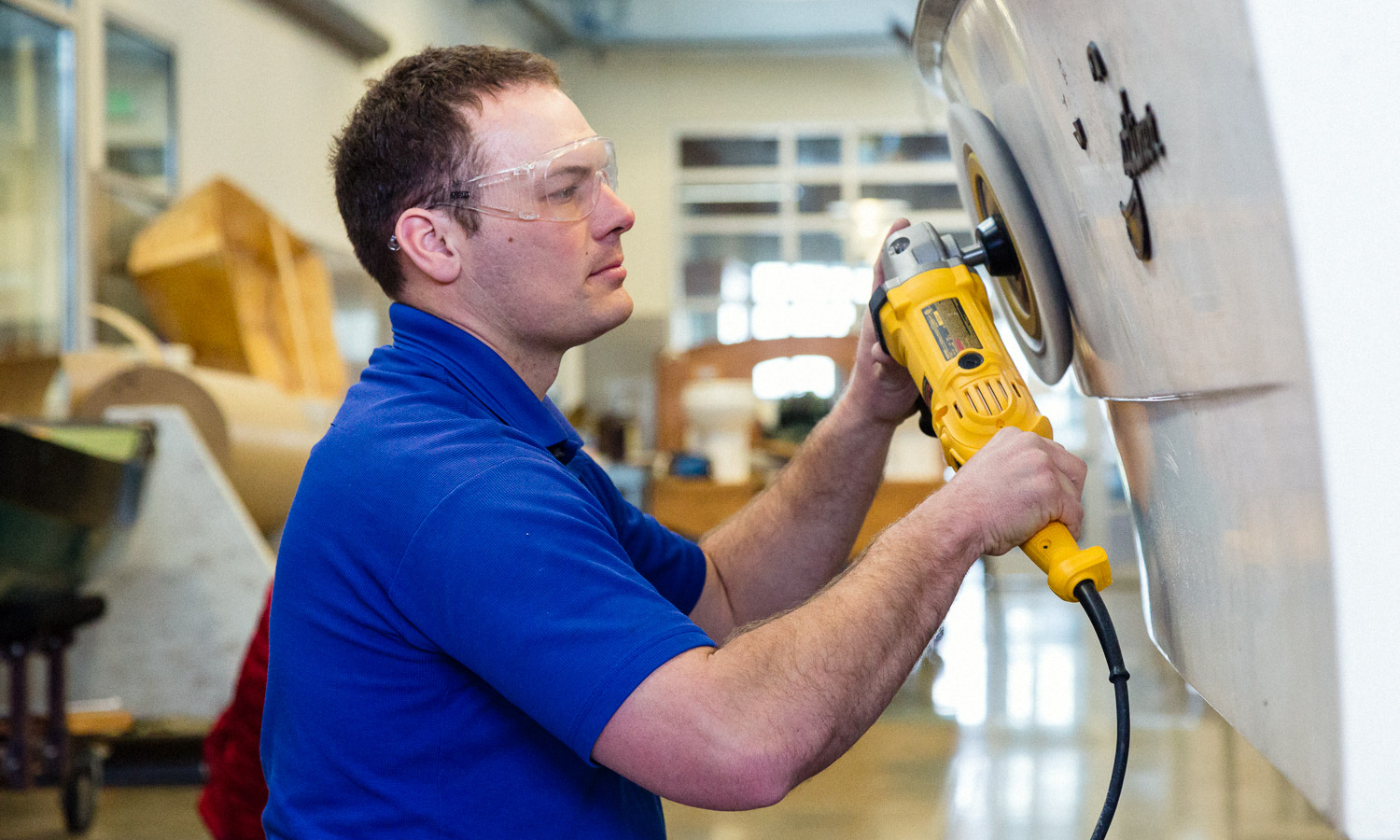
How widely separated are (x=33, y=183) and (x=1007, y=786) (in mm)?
4079

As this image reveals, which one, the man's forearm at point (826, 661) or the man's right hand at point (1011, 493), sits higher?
the man's right hand at point (1011, 493)

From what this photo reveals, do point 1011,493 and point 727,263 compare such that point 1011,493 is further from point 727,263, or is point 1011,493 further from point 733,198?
point 733,198

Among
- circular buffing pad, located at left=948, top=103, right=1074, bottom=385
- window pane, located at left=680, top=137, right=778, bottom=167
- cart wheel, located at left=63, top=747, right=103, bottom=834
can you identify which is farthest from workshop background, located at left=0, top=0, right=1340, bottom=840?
window pane, located at left=680, top=137, right=778, bottom=167

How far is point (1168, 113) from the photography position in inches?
22.3

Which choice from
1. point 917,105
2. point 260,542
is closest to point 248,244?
point 260,542

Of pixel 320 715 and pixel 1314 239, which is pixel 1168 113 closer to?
pixel 1314 239

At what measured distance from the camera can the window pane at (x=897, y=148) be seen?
1152 cm

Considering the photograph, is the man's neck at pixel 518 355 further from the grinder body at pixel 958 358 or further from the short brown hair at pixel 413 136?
the grinder body at pixel 958 358

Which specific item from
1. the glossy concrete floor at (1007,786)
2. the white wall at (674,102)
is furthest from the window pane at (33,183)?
the white wall at (674,102)

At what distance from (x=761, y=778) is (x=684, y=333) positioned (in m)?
10.9

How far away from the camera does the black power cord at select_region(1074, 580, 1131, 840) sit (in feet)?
2.94

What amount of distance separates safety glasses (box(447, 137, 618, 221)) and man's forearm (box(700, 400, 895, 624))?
414mm

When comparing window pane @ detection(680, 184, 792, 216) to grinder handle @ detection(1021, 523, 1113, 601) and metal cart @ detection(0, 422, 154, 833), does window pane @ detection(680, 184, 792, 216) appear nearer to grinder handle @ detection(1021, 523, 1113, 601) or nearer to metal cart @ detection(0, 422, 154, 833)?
metal cart @ detection(0, 422, 154, 833)

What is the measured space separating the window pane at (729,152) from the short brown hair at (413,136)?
35.1ft
